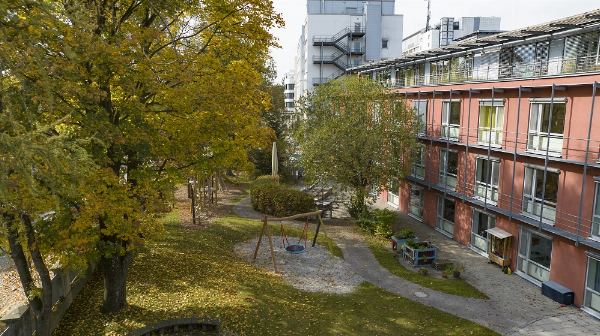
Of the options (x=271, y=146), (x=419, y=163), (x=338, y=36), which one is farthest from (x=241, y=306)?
(x=338, y=36)

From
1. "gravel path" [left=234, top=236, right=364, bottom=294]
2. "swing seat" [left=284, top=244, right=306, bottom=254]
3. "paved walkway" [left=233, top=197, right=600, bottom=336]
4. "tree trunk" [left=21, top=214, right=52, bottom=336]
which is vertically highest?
"tree trunk" [left=21, top=214, right=52, bottom=336]

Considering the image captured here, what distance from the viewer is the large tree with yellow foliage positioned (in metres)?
8.53

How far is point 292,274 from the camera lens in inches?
699

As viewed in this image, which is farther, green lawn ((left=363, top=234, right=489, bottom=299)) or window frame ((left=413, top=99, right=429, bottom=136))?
window frame ((left=413, top=99, right=429, bottom=136))

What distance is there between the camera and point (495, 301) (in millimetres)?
15805

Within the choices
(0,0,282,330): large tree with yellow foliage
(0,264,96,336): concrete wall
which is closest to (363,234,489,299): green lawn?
(0,0,282,330): large tree with yellow foliage

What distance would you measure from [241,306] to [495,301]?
9.89 metres

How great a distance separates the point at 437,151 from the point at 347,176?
19.6ft

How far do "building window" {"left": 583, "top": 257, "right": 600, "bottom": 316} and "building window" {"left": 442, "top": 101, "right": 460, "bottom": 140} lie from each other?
10392 millimetres

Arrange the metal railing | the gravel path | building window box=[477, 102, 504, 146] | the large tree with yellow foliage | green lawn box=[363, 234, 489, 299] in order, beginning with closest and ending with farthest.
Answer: the large tree with yellow foliage < the metal railing < green lawn box=[363, 234, 489, 299] < the gravel path < building window box=[477, 102, 504, 146]

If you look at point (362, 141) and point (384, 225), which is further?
point (362, 141)

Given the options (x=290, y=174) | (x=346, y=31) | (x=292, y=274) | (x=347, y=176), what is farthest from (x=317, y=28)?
(x=292, y=274)

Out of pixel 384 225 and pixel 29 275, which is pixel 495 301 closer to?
pixel 384 225

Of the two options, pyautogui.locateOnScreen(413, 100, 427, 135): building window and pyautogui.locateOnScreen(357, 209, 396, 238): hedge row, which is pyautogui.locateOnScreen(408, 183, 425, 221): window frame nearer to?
pyautogui.locateOnScreen(413, 100, 427, 135): building window
